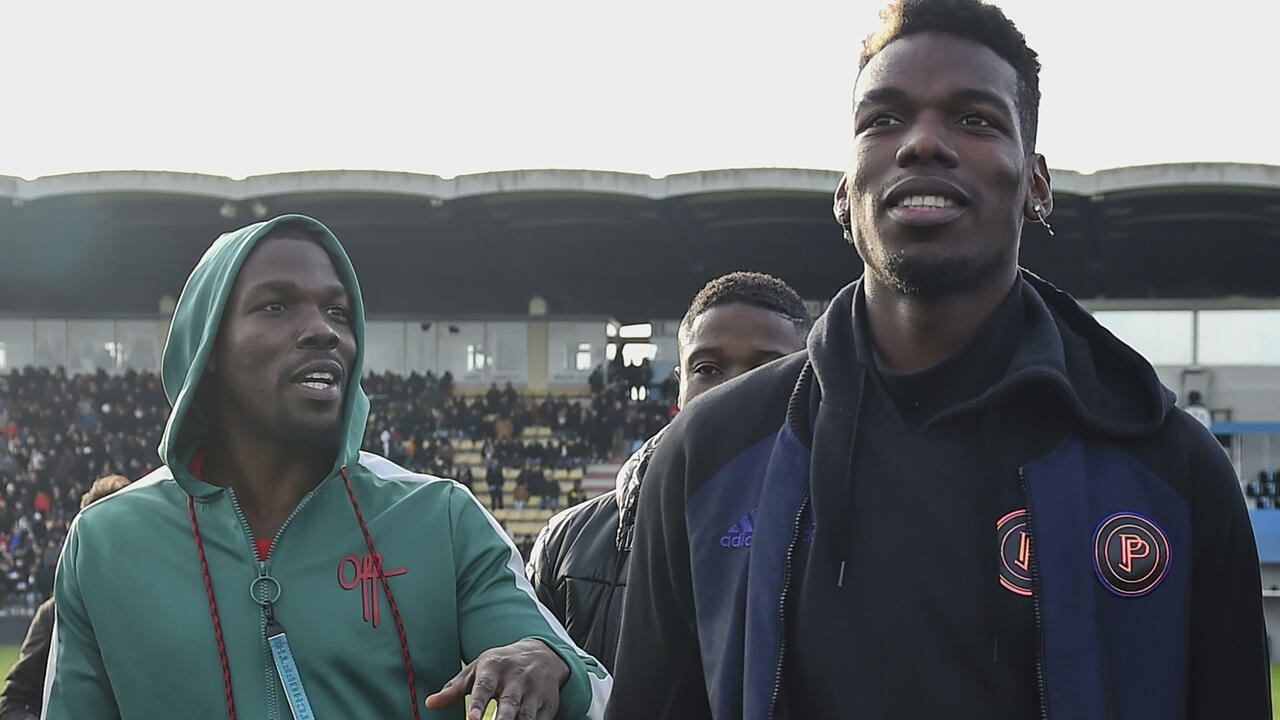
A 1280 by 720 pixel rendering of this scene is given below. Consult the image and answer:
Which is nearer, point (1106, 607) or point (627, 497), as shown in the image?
point (1106, 607)

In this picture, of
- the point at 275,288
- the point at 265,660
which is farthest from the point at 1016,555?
the point at 275,288

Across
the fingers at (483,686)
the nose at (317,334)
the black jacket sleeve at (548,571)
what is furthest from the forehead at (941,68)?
the black jacket sleeve at (548,571)

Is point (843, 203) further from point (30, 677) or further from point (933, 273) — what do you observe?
point (30, 677)

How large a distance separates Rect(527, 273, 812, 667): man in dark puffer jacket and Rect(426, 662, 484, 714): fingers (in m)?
1.39

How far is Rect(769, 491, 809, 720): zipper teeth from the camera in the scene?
1.67m

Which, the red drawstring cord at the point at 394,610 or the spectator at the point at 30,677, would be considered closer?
the red drawstring cord at the point at 394,610

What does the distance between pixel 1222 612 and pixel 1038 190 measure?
65cm

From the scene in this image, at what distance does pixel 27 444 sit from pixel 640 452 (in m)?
25.7

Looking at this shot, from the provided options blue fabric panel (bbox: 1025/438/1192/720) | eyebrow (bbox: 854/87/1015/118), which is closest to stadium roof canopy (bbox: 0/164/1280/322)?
eyebrow (bbox: 854/87/1015/118)

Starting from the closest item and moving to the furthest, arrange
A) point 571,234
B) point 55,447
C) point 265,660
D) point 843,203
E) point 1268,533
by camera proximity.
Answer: point 843,203 < point 265,660 < point 1268,533 < point 571,234 < point 55,447

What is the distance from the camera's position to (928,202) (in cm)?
178

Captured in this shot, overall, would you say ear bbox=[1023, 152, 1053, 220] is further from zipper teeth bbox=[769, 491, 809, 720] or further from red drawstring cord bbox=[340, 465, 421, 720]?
red drawstring cord bbox=[340, 465, 421, 720]

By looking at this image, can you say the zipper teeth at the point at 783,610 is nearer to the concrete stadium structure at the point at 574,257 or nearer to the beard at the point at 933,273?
the beard at the point at 933,273

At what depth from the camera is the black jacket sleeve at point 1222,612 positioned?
166cm
